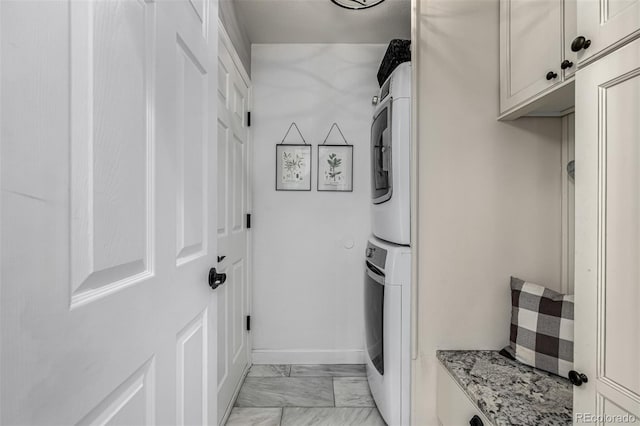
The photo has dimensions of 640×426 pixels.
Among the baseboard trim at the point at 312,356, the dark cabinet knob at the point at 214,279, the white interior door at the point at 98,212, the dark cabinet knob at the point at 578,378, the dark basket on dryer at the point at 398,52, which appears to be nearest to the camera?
the white interior door at the point at 98,212

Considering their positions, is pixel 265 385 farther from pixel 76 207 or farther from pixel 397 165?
pixel 76 207

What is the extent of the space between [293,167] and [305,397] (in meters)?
1.58

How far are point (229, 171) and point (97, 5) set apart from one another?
1.47 m

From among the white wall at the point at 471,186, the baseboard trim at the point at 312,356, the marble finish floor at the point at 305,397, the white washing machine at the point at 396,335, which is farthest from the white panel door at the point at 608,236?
the baseboard trim at the point at 312,356

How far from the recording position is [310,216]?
8.64 ft

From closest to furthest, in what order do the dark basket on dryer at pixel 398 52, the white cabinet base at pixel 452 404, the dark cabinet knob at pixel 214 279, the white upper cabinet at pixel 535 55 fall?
the dark cabinet knob at pixel 214 279, the white upper cabinet at pixel 535 55, the white cabinet base at pixel 452 404, the dark basket on dryer at pixel 398 52

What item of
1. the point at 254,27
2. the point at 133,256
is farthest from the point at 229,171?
the point at 133,256

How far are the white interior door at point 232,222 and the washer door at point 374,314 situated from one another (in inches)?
33.2

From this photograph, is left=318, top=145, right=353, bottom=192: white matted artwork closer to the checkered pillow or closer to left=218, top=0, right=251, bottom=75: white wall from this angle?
left=218, top=0, right=251, bottom=75: white wall

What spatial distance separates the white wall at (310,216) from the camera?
262cm

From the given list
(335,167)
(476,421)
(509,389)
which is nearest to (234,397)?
(476,421)

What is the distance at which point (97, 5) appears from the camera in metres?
0.56

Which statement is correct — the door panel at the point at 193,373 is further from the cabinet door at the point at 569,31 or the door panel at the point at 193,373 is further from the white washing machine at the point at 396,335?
the cabinet door at the point at 569,31

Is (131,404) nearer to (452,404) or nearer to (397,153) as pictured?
(452,404)
